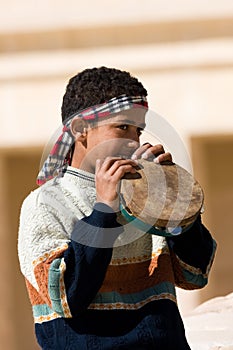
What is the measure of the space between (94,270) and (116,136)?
37cm

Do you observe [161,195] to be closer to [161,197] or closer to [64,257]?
[161,197]

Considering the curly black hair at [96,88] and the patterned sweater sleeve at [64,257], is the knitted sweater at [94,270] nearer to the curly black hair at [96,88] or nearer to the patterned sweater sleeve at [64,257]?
the patterned sweater sleeve at [64,257]

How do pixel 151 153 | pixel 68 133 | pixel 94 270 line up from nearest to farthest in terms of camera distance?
1. pixel 94 270
2. pixel 151 153
3. pixel 68 133

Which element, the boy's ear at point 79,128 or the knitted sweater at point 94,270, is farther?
the boy's ear at point 79,128

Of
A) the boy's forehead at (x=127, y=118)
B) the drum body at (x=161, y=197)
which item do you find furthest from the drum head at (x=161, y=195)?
the boy's forehead at (x=127, y=118)

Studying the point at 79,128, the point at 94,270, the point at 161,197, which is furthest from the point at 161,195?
the point at 94,270

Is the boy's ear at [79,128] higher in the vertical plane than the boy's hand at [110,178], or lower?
higher

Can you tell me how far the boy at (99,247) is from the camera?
137 inches

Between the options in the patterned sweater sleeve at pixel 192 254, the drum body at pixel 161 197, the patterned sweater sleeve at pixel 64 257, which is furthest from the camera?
the patterned sweater sleeve at pixel 192 254

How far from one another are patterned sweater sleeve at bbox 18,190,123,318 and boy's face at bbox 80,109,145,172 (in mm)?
186

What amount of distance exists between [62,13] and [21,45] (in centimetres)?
42

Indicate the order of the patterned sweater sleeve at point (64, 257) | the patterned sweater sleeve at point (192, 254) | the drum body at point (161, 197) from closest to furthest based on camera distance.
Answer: the patterned sweater sleeve at point (64, 257), the drum body at point (161, 197), the patterned sweater sleeve at point (192, 254)

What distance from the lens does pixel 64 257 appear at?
137 inches

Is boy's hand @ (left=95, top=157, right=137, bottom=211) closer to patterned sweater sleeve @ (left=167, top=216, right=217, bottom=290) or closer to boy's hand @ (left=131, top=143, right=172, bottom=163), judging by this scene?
boy's hand @ (left=131, top=143, right=172, bottom=163)
